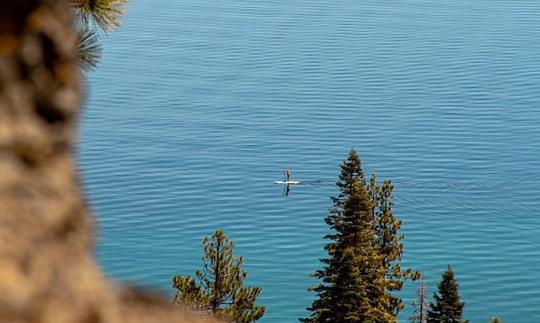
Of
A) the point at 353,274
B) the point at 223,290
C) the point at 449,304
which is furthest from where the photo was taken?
the point at 449,304

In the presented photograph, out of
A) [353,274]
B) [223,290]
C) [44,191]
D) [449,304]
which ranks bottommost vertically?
[44,191]

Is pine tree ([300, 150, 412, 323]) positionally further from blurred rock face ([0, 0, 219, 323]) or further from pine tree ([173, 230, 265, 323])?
blurred rock face ([0, 0, 219, 323])

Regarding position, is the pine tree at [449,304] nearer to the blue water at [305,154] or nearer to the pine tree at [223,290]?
the pine tree at [223,290]

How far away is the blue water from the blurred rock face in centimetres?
11639

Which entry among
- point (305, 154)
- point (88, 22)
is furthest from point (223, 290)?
point (305, 154)

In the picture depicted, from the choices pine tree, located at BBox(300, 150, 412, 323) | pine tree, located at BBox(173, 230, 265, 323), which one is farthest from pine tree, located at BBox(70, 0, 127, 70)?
pine tree, located at BBox(300, 150, 412, 323)

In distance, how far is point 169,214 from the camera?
470ft

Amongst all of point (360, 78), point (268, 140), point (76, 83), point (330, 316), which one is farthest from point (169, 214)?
point (76, 83)

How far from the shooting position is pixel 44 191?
11.3 ft

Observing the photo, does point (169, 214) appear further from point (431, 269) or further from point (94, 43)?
point (94, 43)

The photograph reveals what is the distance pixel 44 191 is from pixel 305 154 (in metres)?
159

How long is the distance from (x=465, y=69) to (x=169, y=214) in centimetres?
6494

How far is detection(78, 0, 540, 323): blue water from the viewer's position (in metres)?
133

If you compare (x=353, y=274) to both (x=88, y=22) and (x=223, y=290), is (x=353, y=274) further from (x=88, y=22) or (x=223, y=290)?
(x=88, y=22)
